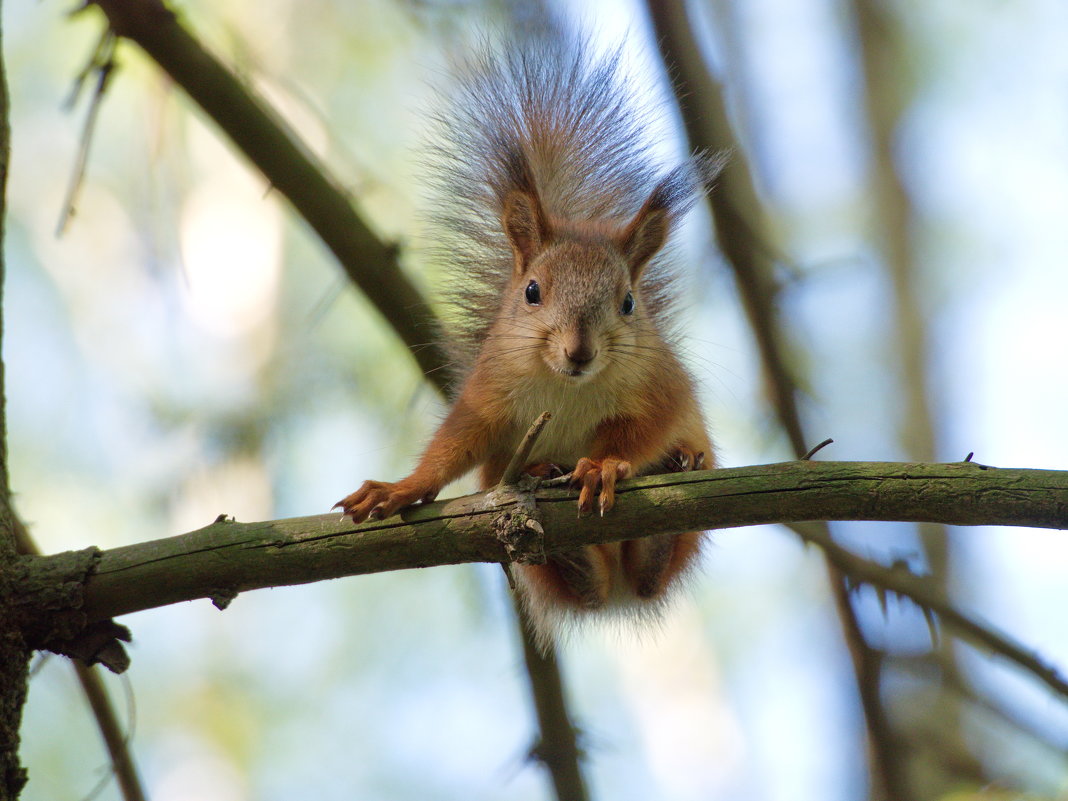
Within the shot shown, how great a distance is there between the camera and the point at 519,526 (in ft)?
7.80

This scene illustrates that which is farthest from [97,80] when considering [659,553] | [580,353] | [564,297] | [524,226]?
[659,553]

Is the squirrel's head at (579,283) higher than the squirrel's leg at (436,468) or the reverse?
higher

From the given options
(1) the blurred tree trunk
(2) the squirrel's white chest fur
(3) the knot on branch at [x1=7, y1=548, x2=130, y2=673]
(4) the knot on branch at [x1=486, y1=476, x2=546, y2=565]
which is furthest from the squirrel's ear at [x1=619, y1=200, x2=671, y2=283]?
(3) the knot on branch at [x1=7, y1=548, x2=130, y2=673]

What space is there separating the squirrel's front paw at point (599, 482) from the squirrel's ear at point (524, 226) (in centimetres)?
125

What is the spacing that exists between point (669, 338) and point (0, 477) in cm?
223

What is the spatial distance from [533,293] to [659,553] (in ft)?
3.21

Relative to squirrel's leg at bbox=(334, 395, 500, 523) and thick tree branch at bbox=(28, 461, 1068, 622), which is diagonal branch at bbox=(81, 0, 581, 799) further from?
thick tree branch at bbox=(28, 461, 1068, 622)

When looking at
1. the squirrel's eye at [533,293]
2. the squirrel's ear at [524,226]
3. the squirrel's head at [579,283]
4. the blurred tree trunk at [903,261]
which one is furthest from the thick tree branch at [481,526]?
the blurred tree trunk at [903,261]

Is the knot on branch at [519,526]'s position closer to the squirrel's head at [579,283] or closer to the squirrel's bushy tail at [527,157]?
the squirrel's head at [579,283]

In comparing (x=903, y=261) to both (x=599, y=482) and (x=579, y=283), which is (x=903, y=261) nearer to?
(x=579, y=283)

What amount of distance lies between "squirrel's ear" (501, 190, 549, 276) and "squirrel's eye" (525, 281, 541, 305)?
23cm

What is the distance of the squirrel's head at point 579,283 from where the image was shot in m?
3.15

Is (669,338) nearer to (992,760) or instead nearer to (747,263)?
(747,263)

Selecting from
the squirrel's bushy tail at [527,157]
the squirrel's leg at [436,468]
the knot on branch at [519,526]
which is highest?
the squirrel's bushy tail at [527,157]
